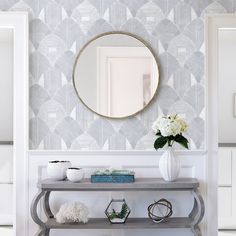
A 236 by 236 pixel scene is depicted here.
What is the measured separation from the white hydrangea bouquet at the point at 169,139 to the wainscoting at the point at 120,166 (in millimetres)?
222

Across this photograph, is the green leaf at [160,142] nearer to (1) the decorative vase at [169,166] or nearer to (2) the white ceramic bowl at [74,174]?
(1) the decorative vase at [169,166]

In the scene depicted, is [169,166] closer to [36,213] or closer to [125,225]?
[125,225]

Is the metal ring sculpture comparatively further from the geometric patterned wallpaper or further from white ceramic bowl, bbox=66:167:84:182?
white ceramic bowl, bbox=66:167:84:182

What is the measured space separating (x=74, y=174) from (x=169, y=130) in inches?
29.5

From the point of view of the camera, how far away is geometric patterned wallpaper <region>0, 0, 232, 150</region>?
3314 millimetres

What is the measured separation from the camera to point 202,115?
3.32 metres

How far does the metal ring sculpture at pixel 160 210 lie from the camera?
3.13 metres

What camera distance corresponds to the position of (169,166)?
304 centimetres

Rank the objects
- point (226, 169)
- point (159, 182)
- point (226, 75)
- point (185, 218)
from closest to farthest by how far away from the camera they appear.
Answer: point (159, 182), point (185, 218), point (226, 169), point (226, 75)

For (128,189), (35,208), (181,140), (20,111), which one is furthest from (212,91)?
(35,208)

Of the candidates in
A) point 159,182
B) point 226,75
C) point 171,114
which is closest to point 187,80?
point 171,114

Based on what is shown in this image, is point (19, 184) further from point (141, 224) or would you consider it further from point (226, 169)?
point (226, 169)

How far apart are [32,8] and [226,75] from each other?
271 cm

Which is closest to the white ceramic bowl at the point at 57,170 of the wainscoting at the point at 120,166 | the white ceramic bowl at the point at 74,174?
the white ceramic bowl at the point at 74,174
